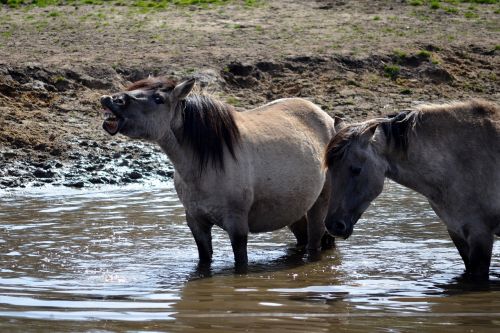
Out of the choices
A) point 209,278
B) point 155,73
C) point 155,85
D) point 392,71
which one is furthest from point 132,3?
point 209,278

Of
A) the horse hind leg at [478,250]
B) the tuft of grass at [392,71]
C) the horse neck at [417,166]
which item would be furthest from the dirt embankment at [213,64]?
the horse hind leg at [478,250]

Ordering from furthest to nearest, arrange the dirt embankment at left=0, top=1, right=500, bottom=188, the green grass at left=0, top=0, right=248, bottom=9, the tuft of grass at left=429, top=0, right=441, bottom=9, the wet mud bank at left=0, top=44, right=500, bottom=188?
the tuft of grass at left=429, top=0, right=441, bottom=9
the green grass at left=0, top=0, right=248, bottom=9
the dirt embankment at left=0, top=1, right=500, bottom=188
the wet mud bank at left=0, top=44, right=500, bottom=188

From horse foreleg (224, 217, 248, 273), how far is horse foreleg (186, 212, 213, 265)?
0.79 ft

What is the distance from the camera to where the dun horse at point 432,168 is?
7.20 metres

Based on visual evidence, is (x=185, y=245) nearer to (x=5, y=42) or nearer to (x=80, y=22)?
(x=5, y=42)

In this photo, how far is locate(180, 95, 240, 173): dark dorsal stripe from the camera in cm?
798

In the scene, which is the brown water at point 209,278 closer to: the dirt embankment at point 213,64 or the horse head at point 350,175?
the horse head at point 350,175

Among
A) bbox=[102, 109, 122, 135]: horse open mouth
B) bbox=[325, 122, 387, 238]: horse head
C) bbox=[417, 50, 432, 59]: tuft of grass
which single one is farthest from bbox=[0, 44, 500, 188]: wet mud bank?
bbox=[325, 122, 387, 238]: horse head

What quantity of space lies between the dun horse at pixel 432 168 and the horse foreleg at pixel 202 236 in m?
1.35

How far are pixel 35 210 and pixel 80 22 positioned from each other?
779 cm

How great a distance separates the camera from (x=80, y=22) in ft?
59.2

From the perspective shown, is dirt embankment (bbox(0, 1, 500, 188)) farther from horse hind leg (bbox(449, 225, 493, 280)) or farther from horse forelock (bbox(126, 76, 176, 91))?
horse hind leg (bbox(449, 225, 493, 280))

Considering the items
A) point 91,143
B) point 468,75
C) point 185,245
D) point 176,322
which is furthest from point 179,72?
point 176,322

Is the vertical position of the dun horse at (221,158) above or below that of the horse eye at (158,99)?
below
